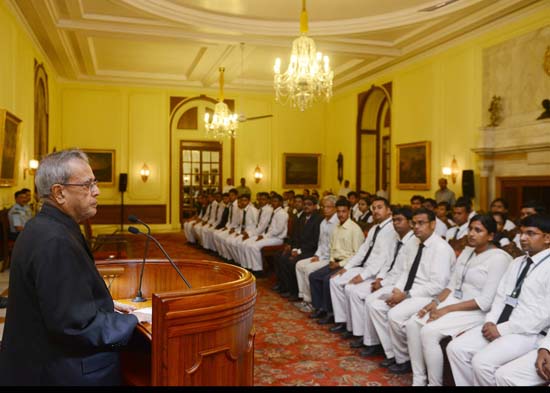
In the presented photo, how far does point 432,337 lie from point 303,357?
4.65ft

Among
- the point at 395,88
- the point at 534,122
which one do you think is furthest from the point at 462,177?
the point at 395,88

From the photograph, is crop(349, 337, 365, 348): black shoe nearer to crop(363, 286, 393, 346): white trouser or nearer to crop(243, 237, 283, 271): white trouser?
crop(363, 286, 393, 346): white trouser

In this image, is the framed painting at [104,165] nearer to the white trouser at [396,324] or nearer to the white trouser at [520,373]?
the white trouser at [396,324]

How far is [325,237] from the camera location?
23.5ft

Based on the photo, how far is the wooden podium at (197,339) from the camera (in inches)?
77.7

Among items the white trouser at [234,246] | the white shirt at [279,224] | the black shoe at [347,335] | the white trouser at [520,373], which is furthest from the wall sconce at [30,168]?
the white trouser at [520,373]

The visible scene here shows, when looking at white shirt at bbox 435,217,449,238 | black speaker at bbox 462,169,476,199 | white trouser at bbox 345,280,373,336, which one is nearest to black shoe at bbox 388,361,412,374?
white trouser at bbox 345,280,373,336

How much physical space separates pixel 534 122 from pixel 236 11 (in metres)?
5.98

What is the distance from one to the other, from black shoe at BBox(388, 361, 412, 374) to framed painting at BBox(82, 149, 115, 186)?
13129 mm

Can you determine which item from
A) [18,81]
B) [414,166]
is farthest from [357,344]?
[18,81]

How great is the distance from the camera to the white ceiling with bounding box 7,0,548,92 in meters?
9.45

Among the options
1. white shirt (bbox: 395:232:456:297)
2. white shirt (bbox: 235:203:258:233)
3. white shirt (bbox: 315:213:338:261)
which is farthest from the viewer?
white shirt (bbox: 235:203:258:233)

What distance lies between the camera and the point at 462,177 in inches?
411

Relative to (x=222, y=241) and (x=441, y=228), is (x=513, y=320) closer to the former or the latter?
(x=441, y=228)
